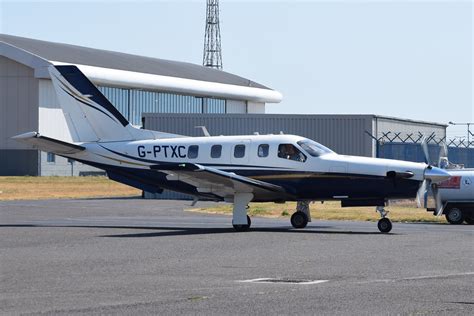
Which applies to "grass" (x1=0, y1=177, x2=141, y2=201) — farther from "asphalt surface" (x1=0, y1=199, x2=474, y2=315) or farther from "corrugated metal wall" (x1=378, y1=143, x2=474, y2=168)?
"asphalt surface" (x1=0, y1=199, x2=474, y2=315)

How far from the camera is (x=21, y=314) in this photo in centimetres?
1211

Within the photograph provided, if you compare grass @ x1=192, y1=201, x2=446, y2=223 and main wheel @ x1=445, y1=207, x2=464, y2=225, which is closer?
main wheel @ x1=445, y1=207, x2=464, y2=225

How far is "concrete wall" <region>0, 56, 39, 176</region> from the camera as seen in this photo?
70188 millimetres

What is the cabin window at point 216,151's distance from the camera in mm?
29141

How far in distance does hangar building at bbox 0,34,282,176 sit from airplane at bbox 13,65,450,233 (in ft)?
123

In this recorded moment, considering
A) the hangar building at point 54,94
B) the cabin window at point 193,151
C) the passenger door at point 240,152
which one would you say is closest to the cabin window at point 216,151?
the passenger door at point 240,152

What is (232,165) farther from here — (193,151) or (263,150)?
(193,151)

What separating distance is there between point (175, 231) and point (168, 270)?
1025 centimetres

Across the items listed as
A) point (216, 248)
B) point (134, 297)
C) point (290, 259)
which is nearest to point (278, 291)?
point (134, 297)

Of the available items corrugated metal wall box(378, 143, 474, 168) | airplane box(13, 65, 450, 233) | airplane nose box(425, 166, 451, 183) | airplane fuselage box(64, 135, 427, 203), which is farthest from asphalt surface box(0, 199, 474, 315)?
corrugated metal wall box(378, 143, 474, 168)

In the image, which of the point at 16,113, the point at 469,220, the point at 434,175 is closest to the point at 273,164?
the point at 434,175

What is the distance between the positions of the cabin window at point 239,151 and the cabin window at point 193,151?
43.5 inches

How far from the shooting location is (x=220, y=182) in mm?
27781

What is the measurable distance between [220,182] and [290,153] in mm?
1998
